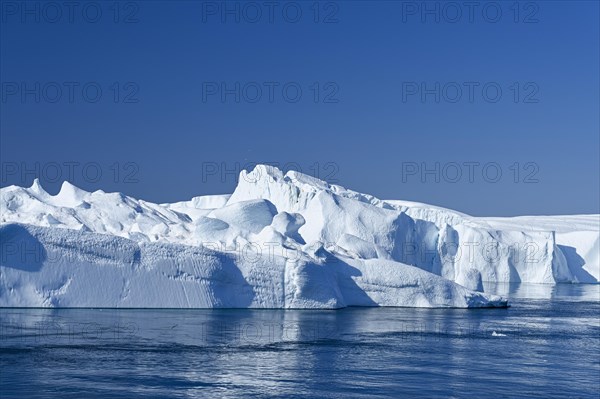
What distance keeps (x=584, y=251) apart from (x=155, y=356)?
122 feet

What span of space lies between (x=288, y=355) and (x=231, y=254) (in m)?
6.34

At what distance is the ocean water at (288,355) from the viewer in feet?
33.4

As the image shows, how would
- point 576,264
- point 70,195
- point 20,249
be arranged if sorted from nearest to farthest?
point 20,249 < point 70,195 < point 576,264

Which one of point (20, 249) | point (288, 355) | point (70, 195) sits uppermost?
point (70, 195)

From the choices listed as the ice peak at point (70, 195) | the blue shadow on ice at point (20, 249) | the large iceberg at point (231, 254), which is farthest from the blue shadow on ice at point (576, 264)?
the blue shadow on ice at point (20, 249)

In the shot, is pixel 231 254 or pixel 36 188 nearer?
pixel 231 254

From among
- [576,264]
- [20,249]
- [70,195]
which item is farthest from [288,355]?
[576,264]

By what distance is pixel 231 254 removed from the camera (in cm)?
1875

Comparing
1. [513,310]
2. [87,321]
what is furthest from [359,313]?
[87,321]

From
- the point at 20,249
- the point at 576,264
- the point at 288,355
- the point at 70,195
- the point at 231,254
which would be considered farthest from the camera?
the point at 576,264

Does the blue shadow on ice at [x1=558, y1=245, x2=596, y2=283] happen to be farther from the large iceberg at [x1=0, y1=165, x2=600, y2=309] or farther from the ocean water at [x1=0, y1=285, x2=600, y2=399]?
the ocean water at [x1=0, y1=285, x2=600, y2=399]

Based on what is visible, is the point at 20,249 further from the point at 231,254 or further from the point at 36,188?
the point at 36,188

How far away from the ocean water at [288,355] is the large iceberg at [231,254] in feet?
1.85

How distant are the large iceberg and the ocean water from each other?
565 millimetres
